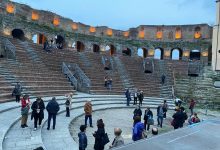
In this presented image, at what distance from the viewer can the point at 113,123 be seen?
1739 cm

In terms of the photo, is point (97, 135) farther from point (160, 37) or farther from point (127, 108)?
point (160, 37)

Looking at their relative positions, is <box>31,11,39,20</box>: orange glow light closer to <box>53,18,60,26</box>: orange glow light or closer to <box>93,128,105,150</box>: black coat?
<box>53,18,60,26</box>: orange glow light

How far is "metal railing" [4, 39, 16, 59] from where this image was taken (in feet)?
83.9

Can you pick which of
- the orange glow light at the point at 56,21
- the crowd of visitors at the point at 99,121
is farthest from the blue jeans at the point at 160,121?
the orange glow light at the point at 56,21

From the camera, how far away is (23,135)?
11.4 meters

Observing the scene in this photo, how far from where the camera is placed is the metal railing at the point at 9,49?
25.6 m

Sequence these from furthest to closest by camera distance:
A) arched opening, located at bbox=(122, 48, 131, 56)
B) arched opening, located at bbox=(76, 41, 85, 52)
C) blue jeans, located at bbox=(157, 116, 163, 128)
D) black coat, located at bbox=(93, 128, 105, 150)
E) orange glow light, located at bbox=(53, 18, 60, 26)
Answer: arched opening, located at bbox=(122, 48, 131, 56), arched opening, located at bbox=(76, 41, 85, 52), orange glow light, located at bbox=(53, 18, 60, 26), blue jeans, located at bbox=(157, 116, 163, 128), black coat, located at bbox=(93, 128, 105, 150)

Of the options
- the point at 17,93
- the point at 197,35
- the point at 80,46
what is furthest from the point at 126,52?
the point at 17,93

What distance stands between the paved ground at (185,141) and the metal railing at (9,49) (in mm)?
21818

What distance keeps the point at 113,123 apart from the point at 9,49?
1399cm

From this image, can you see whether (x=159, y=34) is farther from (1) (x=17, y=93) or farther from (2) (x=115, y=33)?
(1) (x=17, y=93)

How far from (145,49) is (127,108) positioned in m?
28.0

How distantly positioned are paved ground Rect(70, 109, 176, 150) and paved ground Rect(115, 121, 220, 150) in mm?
6208

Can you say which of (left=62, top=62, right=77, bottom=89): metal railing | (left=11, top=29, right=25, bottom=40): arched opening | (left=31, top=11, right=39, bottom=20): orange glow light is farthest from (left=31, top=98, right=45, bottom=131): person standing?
(left=31, top=11, right=39, bottom=20): orange glow light
